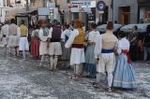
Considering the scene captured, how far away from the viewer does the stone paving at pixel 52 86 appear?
11.3 meters

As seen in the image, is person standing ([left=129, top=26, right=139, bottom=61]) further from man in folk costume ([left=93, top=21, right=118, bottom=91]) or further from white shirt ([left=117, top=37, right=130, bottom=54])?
man in folk costume ([left=93, top=21, right=118, bottom=91])

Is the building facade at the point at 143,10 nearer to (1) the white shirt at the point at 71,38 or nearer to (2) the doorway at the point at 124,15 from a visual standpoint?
(2) the doorway at the point at 124,15

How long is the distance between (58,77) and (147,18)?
47.1ft

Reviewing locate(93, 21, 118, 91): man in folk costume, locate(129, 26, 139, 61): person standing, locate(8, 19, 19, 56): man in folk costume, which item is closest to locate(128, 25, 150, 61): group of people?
locate(129, 26, 139, 61): person standing

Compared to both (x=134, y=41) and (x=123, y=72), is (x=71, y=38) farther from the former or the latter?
(x=134, y=41)

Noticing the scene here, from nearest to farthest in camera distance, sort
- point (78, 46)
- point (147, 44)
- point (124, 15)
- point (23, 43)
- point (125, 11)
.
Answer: point (78, 46) < point (147, 44) < point (23, 43) < point (125, 11) < point (124, 15)

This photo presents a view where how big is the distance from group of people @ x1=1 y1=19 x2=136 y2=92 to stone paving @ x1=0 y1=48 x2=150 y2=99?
35 cm

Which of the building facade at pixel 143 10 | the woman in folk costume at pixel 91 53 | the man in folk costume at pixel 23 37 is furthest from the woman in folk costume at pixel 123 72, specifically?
the building facade at pixel 143 10

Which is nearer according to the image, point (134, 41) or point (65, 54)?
point (65, 54)

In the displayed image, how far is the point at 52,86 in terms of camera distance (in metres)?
12.7

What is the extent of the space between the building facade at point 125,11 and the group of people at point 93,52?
12952 millimetres

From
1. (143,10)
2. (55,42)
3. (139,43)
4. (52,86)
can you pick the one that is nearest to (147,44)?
(139,43)

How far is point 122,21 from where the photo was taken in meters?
31.6

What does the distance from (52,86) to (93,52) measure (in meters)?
1.96
